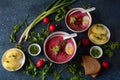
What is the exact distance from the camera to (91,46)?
1.82 meters

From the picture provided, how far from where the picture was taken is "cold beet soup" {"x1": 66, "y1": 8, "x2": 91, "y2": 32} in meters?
1.83

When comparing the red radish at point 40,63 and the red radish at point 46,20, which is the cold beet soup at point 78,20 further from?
the red radish at point 40,63

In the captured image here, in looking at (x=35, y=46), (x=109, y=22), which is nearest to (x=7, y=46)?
(x=35, y=46)

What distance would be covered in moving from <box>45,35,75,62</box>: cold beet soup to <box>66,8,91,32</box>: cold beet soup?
82mm

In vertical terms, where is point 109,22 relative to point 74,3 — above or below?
below

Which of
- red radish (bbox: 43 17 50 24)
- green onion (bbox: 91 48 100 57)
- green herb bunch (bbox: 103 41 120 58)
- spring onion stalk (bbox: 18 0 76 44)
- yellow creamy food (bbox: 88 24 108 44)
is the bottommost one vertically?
green herb bunch (bbox: 103 41 120 58)

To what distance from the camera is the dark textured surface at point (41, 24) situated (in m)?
1.80

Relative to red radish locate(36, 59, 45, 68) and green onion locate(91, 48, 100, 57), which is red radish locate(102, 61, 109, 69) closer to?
green onion locate(91, 48, 100, 57)

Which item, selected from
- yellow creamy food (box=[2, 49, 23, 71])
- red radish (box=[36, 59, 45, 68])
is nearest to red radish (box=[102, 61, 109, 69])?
red radish (box=[36, 59, 45, 68])

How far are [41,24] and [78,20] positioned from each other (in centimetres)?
19

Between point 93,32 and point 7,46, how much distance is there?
0.43 meters

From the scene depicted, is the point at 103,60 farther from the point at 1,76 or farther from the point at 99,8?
the point at 1,76

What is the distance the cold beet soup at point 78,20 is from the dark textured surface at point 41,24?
3cm

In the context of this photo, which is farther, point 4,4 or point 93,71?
point 4,4
